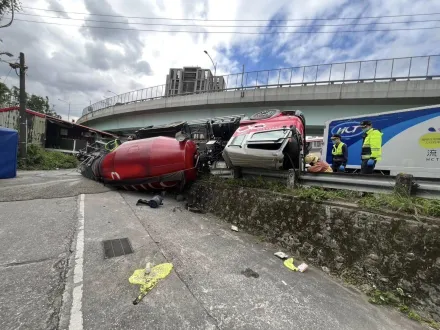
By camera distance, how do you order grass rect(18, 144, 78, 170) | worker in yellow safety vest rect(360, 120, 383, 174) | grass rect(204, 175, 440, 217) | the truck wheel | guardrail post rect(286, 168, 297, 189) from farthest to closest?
grass rect(18, 144, 78, 170)
worker in yellow safety vest rect(360, 120, 383, 174)
the truck wheel
guardrail post rect(286, 168, 297, 189)
grass rect(204, 175, 440, 217)

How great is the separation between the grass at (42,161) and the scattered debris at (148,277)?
14041 mm

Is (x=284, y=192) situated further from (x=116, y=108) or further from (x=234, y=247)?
(x=116, y=108)

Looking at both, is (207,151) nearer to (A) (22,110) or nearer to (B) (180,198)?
(B) (180,198)

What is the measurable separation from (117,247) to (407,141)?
890 cm

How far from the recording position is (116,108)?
24.2 meters

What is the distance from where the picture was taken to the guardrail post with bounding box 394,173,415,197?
325cm

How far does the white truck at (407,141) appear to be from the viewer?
6.70 meters

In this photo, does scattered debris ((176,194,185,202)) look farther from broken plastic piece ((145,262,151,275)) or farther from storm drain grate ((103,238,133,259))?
broken plastic piece ((145,262,151,275))

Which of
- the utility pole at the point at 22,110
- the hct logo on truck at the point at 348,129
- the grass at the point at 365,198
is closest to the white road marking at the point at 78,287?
the grass at the point at 365,198

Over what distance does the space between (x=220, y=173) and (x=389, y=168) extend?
19.3 feet

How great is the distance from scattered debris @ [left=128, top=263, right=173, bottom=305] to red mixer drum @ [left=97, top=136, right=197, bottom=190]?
11.9 feet

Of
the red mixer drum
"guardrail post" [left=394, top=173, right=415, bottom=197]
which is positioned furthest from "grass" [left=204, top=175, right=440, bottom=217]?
the red mixer drum

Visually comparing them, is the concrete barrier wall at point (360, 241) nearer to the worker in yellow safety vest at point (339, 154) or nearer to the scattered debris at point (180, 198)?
the scattered debris at point (180, 198)

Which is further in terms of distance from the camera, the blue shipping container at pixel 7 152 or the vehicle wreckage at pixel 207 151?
the blue shipping container at pixel 7 152
